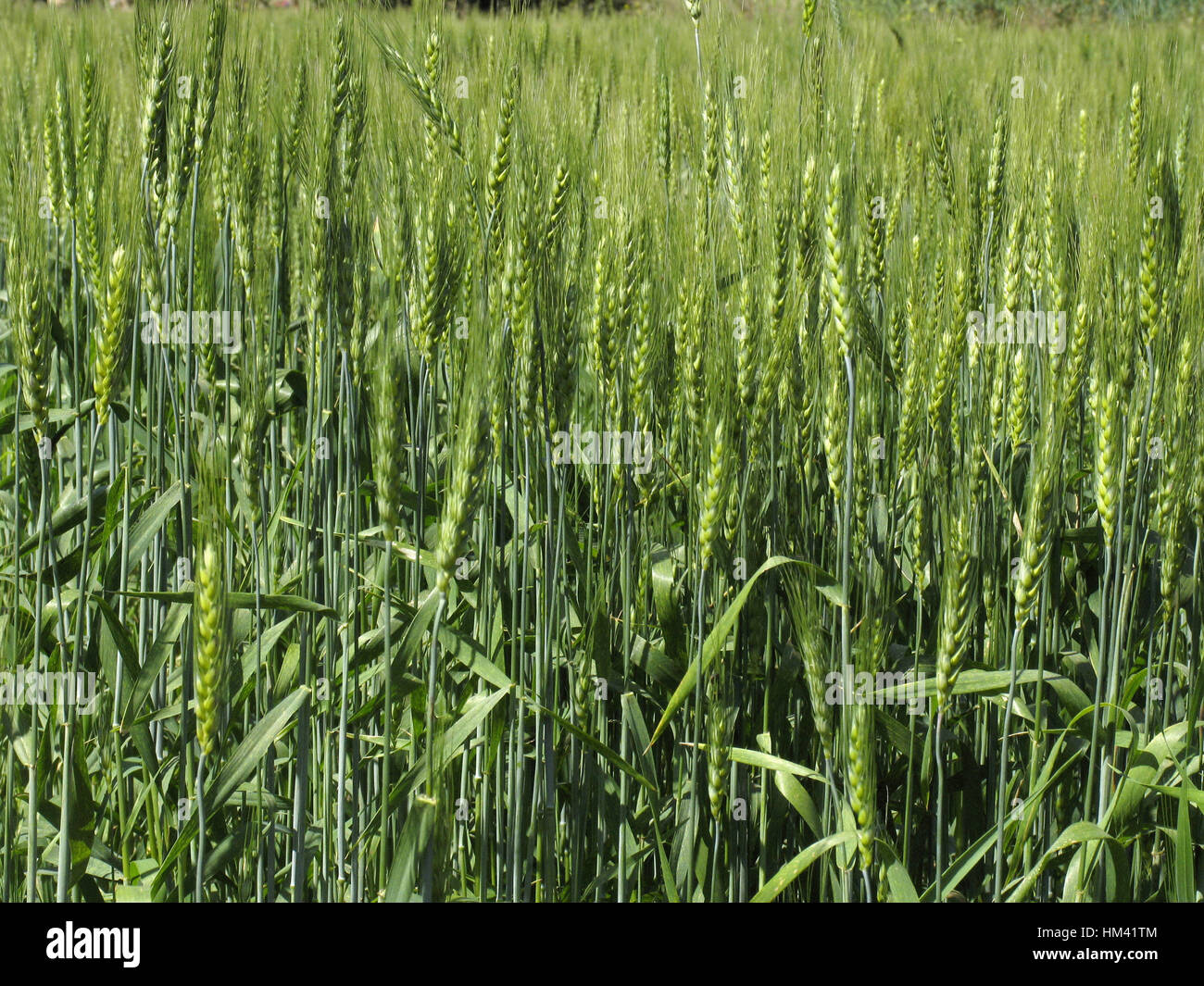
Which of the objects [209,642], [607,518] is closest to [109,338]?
[209,642]

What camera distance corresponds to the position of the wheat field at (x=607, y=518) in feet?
4.15

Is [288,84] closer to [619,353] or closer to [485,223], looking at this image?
[485,223]

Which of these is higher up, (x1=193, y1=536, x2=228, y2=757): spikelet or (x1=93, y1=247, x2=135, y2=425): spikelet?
(x1=93, y1=247, x2=135, y2=425): spikelet

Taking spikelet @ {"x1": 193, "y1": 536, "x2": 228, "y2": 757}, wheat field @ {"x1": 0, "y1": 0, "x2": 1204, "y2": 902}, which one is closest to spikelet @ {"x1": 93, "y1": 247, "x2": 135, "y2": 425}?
wheat field @ {"x1": 0, "y1": 0, "x2": 1204, "y2": 902}

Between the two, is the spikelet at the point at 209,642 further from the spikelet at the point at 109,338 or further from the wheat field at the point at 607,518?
the spikelet at the point at 109,338

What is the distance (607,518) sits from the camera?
151 cm

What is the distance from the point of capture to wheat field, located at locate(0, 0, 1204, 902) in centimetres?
127

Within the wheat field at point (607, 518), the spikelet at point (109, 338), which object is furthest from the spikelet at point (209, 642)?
the spikelet at point (109, 338)

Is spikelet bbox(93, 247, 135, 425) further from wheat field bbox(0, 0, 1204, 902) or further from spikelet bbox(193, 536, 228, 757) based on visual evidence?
spikelet bbox(193, 536, 228, 757)

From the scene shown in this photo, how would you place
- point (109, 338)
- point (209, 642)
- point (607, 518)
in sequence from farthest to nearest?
point (607, 518) < point (109, 338) < point (209, 642)

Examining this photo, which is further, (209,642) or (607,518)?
(607,518)

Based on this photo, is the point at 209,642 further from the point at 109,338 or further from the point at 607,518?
the point at 607,518

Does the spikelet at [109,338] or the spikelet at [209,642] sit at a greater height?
the spikelet at [109,338]

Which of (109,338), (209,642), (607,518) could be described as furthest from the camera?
(607,518)
